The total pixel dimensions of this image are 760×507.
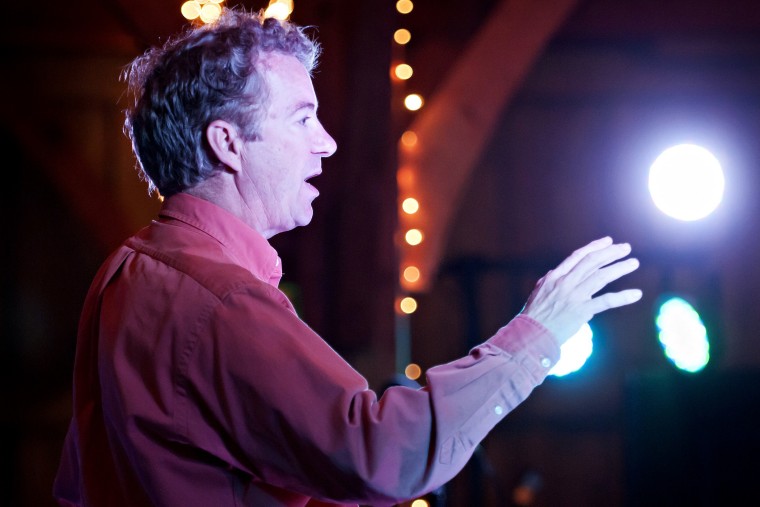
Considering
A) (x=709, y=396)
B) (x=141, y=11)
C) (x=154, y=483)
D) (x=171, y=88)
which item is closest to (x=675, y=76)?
(x=709, y=396)

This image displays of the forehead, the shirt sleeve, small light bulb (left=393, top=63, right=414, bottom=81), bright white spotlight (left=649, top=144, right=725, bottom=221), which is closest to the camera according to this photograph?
the shirt sleeve

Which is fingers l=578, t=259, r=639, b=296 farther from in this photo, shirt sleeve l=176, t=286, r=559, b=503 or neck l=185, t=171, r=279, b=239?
neck l=185, t=171, r=279, b=239

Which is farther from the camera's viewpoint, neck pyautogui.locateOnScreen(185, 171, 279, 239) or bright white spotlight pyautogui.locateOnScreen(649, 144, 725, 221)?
bright white spotlight pyautogui.locateOnScreen(649, 144, 725, 221)

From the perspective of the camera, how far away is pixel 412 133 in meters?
3.17

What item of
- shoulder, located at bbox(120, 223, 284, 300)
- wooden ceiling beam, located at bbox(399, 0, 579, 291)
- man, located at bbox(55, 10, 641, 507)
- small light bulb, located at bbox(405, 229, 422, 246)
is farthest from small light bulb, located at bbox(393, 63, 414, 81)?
shoulder, located at bbox(120, 223, 284, 300)

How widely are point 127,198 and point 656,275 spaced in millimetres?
2777

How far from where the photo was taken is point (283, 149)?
1302 millimetres

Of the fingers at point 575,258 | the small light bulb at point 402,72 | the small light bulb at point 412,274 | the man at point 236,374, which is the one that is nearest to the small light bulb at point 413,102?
the small light bulb at point 402,72

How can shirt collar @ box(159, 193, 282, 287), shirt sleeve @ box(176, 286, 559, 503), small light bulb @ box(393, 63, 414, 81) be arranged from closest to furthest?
1. shirt sleeve @ box(176, 286, 559, 503)
2. shirt collar @ box(159, 193, 282, 287)
3. small light bulb @ box(393, 63, 414, 81)

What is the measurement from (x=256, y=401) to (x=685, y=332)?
2828 millimetres

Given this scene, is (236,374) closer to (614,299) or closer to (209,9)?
(614,299)

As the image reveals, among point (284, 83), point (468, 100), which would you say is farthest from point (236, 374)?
point (468, 100)

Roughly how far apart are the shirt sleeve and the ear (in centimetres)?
32

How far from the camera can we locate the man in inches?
37.4
